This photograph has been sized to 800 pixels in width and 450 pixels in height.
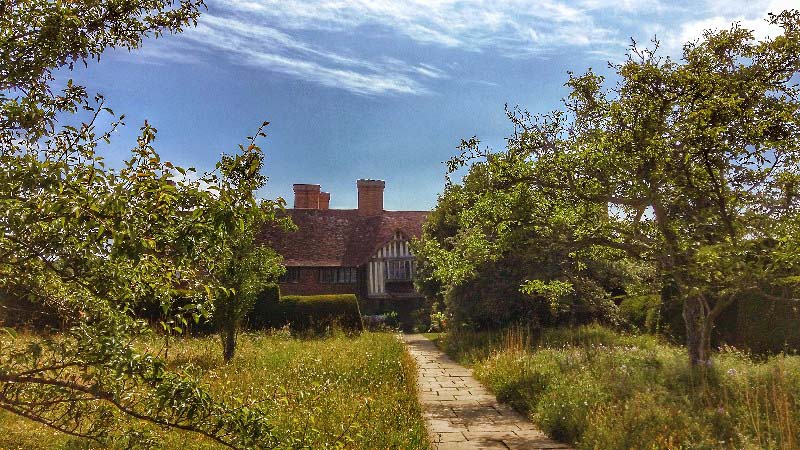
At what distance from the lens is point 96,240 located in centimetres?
265

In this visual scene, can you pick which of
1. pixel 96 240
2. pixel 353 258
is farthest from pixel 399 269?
pixel 96 240

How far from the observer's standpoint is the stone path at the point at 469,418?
7.41m

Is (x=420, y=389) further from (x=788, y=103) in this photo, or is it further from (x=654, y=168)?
(x=788, y=103)

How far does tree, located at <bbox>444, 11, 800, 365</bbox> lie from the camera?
779cm

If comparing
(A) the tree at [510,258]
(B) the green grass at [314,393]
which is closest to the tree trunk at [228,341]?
(B) the green grass at [314,393]

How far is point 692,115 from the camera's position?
7520 millimetres

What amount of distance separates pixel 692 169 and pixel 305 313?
1628 centimetres

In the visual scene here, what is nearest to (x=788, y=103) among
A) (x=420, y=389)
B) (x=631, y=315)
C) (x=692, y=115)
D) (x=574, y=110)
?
(x=692, y=115)

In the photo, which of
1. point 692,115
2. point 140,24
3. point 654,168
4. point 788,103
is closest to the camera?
point 140,24

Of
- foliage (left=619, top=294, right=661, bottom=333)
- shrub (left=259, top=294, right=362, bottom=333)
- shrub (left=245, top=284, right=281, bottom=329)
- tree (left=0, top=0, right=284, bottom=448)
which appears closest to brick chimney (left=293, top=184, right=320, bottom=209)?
shrub (left=259, top=294, right=362, bottom=333)

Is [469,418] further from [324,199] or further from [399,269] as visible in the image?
[324,199]

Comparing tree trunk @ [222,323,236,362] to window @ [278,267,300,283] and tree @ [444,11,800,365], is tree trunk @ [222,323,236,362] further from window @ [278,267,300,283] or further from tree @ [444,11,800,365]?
window @ [278,267,300,283]

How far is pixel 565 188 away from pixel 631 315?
1019 centimetres

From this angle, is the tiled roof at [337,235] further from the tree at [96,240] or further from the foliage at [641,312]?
the tree at [96,240]
